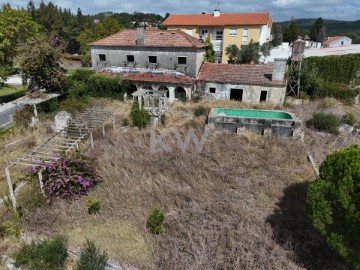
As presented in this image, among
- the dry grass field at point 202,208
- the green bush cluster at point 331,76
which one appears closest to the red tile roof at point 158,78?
the dry grass field at point 202,208

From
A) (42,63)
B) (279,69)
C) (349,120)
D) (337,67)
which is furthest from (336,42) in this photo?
(42,63)

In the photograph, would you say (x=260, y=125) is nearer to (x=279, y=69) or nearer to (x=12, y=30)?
(x=279, y=69)

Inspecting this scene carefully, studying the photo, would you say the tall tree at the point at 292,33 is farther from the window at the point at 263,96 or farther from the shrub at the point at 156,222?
the shrub at the point at 156,222

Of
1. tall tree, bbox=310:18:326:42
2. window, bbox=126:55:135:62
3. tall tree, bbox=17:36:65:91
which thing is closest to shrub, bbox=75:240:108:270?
tall tree, bbox=17:36:65:91

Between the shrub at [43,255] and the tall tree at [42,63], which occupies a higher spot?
the tall tree at [42,63]

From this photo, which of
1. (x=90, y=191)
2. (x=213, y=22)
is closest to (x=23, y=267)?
(x=90, y=191)

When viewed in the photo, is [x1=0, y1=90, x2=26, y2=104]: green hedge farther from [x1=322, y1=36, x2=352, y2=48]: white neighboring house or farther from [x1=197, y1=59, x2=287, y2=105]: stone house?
[x1=322, y1=36, x2=352, y2=48]: white neighboring house
